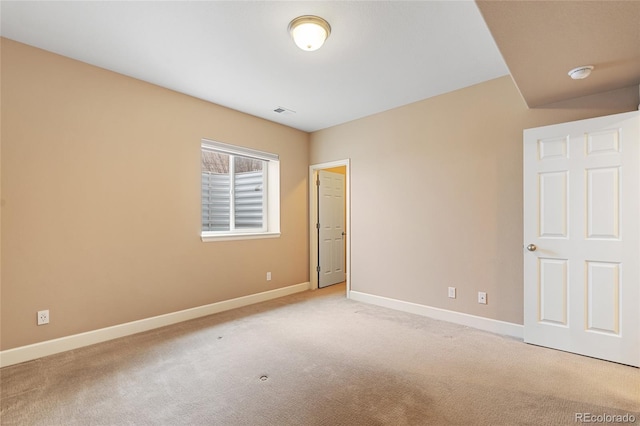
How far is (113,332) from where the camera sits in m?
2.98

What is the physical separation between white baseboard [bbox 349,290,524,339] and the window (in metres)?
1.69

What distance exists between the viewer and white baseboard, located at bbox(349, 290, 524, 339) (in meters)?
3.04

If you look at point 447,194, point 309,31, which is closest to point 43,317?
point 309,31

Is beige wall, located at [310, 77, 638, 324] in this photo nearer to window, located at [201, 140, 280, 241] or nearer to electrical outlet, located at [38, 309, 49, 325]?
window, located at [201, 140, 280, 241]

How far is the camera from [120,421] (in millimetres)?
1774

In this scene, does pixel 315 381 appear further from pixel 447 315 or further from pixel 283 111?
pixel 283 111

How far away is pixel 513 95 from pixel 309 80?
6.82ft

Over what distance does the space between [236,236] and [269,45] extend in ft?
7.96

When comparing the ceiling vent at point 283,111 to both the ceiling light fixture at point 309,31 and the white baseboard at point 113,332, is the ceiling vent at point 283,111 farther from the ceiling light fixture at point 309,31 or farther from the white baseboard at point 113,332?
the white baseboard at point 113,332

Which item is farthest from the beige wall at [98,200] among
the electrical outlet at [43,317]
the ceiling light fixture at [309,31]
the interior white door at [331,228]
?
the ceiling light fixture at [309,31]

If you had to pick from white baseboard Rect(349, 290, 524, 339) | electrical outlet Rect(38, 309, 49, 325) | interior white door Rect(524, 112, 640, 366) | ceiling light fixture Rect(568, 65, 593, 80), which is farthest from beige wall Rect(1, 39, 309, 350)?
ceiling light fixture Rect(568, 65, 593, 80)

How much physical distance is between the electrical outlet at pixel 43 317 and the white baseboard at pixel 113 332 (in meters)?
0.18

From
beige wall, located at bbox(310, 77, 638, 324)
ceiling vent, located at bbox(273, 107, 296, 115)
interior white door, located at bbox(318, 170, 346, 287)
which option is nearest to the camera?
beige wall, located at bbox(310, 77, 638, 324)

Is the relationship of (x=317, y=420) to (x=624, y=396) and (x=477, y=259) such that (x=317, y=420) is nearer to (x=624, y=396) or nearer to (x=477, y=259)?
(x=624, y=396)
